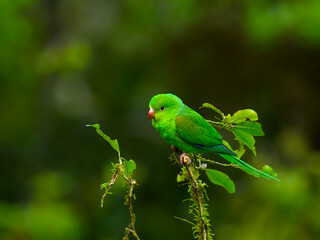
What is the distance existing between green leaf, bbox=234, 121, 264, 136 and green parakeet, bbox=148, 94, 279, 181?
0.22 metres

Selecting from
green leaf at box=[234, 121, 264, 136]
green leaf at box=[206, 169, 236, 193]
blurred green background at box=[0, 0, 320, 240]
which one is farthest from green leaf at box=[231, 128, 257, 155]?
blurred green background at box=[0, 0, 320, 240]

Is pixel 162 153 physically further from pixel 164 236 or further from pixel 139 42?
pixel 139 42

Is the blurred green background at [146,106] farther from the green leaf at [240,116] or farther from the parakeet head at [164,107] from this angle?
the green leaf at [240,116]

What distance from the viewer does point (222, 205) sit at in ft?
25.2

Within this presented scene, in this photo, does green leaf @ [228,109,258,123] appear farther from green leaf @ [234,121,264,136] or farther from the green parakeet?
the green parakeet

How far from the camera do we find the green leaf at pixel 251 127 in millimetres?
1611

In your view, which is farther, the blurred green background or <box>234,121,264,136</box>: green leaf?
the blurred green background

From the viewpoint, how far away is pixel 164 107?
1.95m

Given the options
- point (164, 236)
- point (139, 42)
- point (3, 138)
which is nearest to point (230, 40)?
point (139, 42)

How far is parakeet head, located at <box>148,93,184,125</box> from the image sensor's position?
1928 millimetres

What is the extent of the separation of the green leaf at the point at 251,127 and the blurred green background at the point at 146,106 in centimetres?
437

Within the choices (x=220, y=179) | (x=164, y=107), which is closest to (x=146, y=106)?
(x=164, y=107)

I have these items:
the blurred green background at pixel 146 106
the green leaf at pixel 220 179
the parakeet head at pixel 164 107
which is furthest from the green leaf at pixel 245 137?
the blurred green background at pixel 146 106

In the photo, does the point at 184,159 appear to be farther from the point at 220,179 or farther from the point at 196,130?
the point at 196,130
